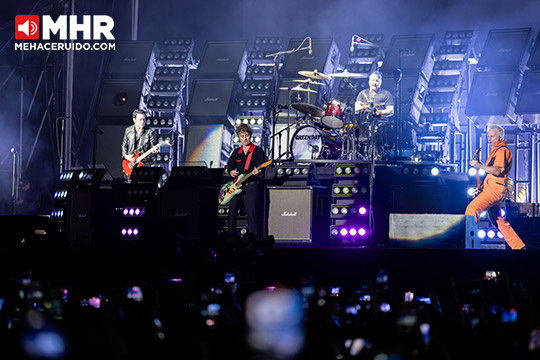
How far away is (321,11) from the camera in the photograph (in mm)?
16438

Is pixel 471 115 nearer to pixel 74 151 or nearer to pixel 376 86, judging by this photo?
pixel 376 86

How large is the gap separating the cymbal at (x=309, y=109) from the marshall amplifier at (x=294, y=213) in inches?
68.7

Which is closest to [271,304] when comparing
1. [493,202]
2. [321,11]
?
[493,202]

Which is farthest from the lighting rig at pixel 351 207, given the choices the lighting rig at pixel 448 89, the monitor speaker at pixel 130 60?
the monitor speaker at pixel 130 60

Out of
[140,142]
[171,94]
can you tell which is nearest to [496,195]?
[140,142]

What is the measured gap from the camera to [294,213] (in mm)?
9180

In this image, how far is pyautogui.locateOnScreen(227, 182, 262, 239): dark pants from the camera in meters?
8.81

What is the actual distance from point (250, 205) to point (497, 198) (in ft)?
10.00

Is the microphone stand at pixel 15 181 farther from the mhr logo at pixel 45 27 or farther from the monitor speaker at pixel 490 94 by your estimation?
the monitor speaker at pixel 490 94

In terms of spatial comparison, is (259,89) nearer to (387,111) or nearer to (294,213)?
(387,111)

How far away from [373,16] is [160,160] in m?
6.32

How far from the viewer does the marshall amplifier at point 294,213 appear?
29.8 ft

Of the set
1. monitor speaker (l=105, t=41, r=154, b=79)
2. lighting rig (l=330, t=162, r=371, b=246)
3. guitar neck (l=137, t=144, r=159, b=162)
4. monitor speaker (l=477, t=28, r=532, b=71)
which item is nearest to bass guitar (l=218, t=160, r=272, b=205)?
lighting rig (l=330, t=162, r=371, b=246)

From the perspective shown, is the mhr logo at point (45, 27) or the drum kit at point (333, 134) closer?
the drum kit at point (333, 134)
